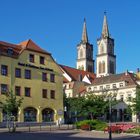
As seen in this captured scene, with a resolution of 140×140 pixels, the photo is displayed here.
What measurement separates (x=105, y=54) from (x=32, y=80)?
9606 cm

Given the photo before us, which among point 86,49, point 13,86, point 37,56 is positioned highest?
point 86,49

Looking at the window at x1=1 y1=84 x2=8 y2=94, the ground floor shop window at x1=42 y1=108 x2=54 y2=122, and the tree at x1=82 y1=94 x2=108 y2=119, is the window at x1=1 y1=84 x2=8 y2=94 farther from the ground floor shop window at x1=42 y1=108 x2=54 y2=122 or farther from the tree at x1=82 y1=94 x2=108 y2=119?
the tree at x1=82 y1=94 x2=108 y2=119

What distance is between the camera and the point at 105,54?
16050 centimetres

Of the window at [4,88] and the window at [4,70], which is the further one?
the window at [4,70]

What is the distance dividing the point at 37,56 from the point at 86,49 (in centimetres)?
9973

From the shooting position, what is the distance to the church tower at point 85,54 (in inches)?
6555

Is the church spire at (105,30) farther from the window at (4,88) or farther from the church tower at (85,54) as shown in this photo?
the window at (4,88)

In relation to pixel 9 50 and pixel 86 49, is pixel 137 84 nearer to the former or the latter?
pixel 9 50

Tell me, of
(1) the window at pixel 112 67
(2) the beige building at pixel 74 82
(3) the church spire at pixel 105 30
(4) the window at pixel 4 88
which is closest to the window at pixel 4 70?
(4) the window at pixel 4 88

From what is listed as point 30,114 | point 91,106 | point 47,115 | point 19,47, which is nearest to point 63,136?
point 30,114

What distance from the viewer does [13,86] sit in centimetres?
6372

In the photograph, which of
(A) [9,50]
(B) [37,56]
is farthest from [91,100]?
(A) [9,50]

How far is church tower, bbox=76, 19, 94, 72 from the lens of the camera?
166m

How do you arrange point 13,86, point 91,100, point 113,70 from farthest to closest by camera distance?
point 113,70
point 91,100
point 13,86
